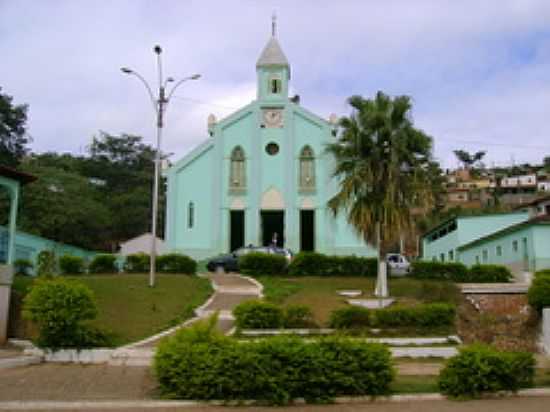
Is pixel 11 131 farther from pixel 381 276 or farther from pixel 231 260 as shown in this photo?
pixel 381 276

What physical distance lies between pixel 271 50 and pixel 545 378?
30.9 metres

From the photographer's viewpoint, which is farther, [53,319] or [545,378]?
[53,319]

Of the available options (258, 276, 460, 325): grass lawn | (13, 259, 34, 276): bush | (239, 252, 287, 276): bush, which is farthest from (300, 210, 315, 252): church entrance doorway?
(13, 259, 34, 276): bush

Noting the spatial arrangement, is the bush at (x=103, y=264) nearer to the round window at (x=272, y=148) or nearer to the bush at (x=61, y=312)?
the bush at (x=61, y=312)

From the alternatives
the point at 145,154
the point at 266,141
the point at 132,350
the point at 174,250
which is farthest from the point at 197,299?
the point at 145,154

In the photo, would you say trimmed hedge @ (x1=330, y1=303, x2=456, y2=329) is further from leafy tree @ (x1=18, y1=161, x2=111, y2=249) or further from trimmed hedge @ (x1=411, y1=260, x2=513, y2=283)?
leafy tree @ (x1=18, y1=161, x2=111, y2=249)

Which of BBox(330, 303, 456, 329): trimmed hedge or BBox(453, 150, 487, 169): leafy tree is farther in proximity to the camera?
BBox(453, 150, 487, 169): leafy tree

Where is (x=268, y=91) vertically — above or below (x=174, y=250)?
above

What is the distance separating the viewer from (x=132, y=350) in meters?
13.2

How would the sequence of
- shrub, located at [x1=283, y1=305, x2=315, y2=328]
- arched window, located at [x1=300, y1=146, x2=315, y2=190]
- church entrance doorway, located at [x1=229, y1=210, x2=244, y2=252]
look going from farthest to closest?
church entrance doorway, located at [x1=229, y1=210, x2=244, y2=252]
arched window, located at [x1=300, y1=146, x2=315, y2=190]
shrub, located at [x1=283, y1=305, x2=315, y2=328]

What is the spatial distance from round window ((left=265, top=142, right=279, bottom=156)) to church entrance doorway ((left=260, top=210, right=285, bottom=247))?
3.75 metres

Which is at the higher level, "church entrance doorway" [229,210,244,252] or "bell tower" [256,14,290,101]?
"bell tower" [256,14,290,101]

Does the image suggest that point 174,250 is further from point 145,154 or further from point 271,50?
point 145,154

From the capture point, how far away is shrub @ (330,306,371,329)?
51.1 feet
